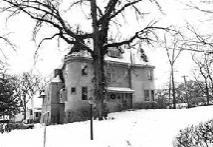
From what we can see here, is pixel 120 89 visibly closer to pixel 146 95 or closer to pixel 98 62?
pixel 146 95

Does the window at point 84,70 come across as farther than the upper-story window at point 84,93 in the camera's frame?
Yes

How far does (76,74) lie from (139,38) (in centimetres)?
1181

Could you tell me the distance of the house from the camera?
3111cm

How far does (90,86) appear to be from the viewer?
32156mm

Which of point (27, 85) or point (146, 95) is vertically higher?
point (27, 85)

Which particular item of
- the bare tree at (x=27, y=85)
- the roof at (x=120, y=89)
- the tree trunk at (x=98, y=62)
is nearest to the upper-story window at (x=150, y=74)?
the roof at (x=120, y=89)

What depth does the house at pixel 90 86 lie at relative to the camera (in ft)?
102

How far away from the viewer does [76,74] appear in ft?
103

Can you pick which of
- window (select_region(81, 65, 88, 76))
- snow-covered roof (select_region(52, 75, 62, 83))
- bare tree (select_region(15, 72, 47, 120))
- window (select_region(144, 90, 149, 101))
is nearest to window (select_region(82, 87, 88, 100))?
window (select_region(81, 65, 88, 76))

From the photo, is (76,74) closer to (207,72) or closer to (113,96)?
(113,96)

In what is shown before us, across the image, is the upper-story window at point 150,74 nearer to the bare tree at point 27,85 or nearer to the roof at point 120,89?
the roof at point 120,89

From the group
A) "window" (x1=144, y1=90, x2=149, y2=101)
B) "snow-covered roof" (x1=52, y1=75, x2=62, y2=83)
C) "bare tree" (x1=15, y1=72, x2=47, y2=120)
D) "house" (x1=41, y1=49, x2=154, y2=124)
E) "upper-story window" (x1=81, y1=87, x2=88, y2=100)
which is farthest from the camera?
"bare tree" (x1=15, y1=72, x2=47, y2=120)

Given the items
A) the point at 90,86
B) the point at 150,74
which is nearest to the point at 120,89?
the point at 90,86

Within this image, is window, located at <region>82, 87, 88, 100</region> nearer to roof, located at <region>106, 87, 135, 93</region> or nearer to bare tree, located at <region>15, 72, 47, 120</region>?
roof, located at <region>106, 87, 135, 93</region>
